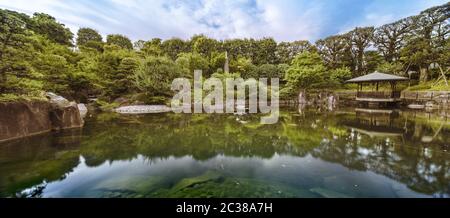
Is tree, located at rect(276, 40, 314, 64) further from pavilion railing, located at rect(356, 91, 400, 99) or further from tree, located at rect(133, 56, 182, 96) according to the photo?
tree, located at rect(133, 56, 182, 96)

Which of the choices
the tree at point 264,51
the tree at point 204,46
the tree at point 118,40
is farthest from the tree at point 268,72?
the tree at point 118,40

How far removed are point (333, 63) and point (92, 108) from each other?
72.4 feet

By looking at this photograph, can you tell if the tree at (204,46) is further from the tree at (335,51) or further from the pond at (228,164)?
the pond at (228,164)

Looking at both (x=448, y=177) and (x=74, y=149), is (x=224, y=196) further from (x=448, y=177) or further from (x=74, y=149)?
(x=74, y=149)

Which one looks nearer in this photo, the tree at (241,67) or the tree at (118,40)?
the tree at (241,67)

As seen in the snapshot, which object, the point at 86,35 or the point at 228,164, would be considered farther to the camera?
the point at 86,35

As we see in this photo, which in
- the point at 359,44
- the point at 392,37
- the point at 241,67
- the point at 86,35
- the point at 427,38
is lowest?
the point at 241,67

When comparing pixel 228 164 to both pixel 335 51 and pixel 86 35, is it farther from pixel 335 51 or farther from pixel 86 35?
pixel 86 35

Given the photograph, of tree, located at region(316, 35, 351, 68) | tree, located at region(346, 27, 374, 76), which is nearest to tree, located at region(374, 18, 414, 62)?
tree, located at region(346, 27, 374, 76)

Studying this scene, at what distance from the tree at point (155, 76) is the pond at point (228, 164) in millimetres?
6716

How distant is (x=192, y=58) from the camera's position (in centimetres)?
1941

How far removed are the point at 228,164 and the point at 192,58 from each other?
16.9 meters

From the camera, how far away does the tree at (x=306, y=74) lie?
16.2m

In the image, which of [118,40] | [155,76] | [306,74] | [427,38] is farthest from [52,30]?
[427,38]
